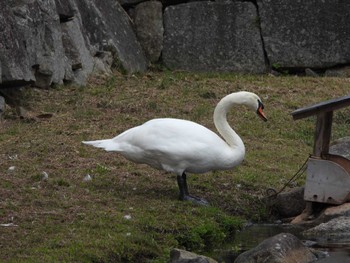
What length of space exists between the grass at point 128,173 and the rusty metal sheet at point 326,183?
0.54m

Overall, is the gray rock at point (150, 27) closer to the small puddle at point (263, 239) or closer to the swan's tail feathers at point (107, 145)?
the swan's tail feathers at point (107, 145)

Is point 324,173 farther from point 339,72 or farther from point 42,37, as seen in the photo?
point 339,72

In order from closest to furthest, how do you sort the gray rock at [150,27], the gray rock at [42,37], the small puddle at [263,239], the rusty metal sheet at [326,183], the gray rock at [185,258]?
the gray rock at [185,258]
the small puddle at [263,239]
the rusty metal sheet at [326,183]
the gray rock at [42,37]
the gray rock at [150,27]

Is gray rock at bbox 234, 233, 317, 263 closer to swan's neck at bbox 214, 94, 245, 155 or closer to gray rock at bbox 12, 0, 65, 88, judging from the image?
swan's neck at bbox 214, 94, 245, 155

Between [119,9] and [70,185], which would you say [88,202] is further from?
[119,9]

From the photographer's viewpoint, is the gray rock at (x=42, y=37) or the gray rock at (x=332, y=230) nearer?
the gray rock at (x=332, y=230)

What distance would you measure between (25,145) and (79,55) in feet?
12.2

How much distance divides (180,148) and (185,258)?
1745mm

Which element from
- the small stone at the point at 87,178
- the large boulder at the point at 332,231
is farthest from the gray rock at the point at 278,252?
the small stone at the point at 87,178

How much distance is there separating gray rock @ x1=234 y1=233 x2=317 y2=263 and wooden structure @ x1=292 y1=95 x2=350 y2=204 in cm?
136

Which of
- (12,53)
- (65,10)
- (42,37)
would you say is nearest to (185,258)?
(12,53)

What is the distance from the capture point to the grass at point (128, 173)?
7688mm

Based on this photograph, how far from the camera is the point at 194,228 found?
27.0 feet

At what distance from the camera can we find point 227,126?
365 inches
